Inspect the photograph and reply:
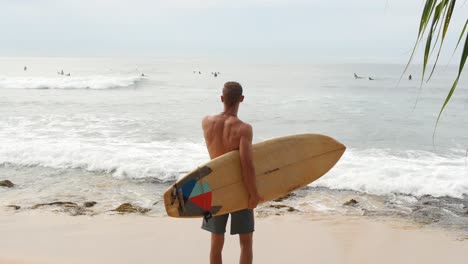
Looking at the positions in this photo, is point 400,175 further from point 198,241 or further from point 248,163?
point 248,163

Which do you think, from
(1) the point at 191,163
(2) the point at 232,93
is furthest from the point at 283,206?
(2) the point at 232,93

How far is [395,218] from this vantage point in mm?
5180

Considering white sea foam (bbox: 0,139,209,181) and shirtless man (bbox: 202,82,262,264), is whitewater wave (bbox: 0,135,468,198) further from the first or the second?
shirtless man (bbox: 202,82,262,264)

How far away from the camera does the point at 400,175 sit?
23.8ft

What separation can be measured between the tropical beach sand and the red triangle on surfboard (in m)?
1.11

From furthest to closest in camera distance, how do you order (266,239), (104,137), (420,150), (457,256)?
(104,137) < (420,150) < (266,239) < (457,256)

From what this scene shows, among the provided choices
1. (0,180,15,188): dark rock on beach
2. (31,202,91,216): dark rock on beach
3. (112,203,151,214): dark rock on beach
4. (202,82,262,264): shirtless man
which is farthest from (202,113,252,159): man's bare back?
(0,180,15,188): dark rock on beach

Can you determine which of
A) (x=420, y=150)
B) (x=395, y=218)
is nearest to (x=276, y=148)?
(x=395, y=218)

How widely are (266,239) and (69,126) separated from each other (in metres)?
9.64

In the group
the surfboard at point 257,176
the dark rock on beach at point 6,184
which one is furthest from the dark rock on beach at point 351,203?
the dark rock on beach at point 6,184

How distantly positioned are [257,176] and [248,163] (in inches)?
20.0

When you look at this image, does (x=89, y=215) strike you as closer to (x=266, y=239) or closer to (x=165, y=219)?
(x=165, y=219)

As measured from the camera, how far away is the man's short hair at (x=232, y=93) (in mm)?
2559

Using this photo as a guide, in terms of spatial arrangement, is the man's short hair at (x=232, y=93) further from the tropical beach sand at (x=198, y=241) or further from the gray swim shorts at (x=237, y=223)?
the tropical beach sand at (x=198, y=241)
